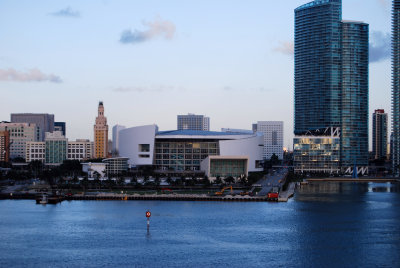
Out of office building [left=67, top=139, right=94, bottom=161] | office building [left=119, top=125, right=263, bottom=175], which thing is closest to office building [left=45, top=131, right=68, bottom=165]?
office building [left=67, top=139, right=94, bottom=161]

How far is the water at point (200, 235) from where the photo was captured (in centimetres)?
4359

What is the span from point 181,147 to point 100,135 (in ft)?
224

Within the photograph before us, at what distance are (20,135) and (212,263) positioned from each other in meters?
165

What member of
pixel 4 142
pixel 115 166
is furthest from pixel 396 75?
pixel 4 142

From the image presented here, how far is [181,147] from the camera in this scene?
12519 centimetres

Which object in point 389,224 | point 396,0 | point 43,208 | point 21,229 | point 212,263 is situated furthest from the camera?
point 396,0

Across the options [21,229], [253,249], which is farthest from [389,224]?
[21,229]

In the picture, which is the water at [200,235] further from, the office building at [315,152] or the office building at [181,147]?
the office building at [315,152]

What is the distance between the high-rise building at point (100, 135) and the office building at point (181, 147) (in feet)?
198

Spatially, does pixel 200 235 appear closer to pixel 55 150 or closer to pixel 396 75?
pixel 396 75

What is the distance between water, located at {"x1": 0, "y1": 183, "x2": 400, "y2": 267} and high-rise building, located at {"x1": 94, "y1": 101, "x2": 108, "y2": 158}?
109 metres

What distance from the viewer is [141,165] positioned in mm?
121562

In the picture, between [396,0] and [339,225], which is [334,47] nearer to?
[396,0]

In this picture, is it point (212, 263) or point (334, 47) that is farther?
point (334, 47)
